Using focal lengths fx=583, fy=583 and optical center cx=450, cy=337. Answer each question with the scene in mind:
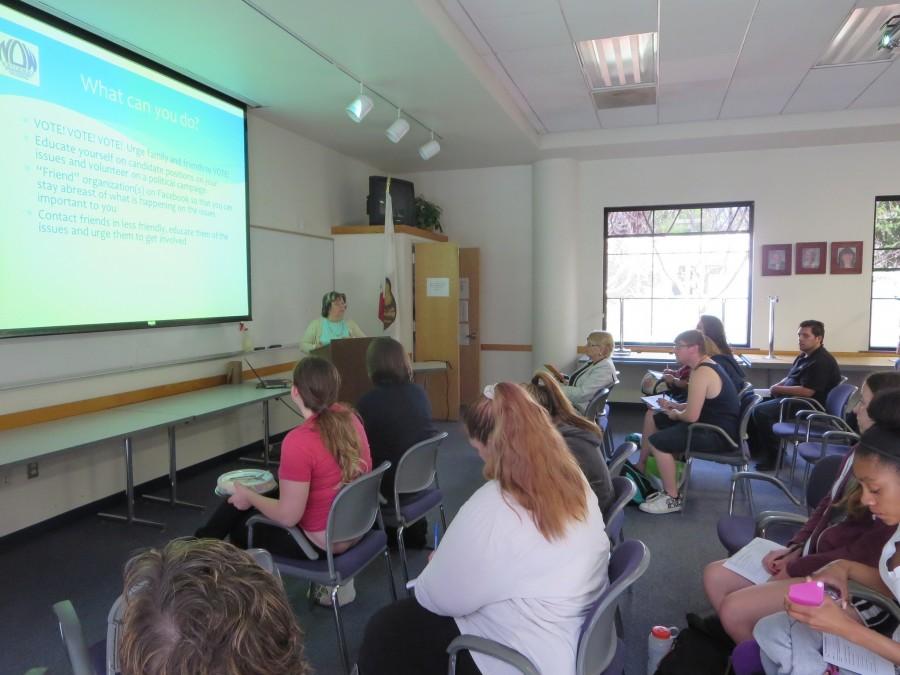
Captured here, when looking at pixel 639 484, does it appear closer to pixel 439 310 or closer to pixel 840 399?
pixel 840 399

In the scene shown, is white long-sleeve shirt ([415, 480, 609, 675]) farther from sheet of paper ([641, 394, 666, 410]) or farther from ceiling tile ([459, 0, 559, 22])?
ceiling tile ([459, 0, 559, 22])

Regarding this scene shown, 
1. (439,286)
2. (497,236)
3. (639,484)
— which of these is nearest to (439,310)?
(439,286)

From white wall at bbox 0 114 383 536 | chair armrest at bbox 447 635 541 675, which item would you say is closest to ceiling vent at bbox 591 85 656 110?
white wall at bbox 0 114 383 536

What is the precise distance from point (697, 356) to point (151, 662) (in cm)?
371

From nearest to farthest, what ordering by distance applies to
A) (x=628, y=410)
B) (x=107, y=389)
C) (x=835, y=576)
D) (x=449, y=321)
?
(x=835, y=576), (x=107, y=389), (x=449, y=321), (x=628, y=410)

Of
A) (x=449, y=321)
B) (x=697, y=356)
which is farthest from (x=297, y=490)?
(x=449, y=321)

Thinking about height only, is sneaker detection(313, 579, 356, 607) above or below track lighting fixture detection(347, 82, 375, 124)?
below

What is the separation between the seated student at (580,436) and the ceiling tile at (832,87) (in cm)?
384

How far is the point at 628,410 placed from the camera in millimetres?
6922

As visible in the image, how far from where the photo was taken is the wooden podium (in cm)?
465

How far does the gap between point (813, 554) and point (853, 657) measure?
49 centimetres

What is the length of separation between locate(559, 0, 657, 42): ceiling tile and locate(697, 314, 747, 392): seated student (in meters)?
2.11

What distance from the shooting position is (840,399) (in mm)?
3975

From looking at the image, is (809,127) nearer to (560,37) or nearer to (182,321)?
(560,37)
